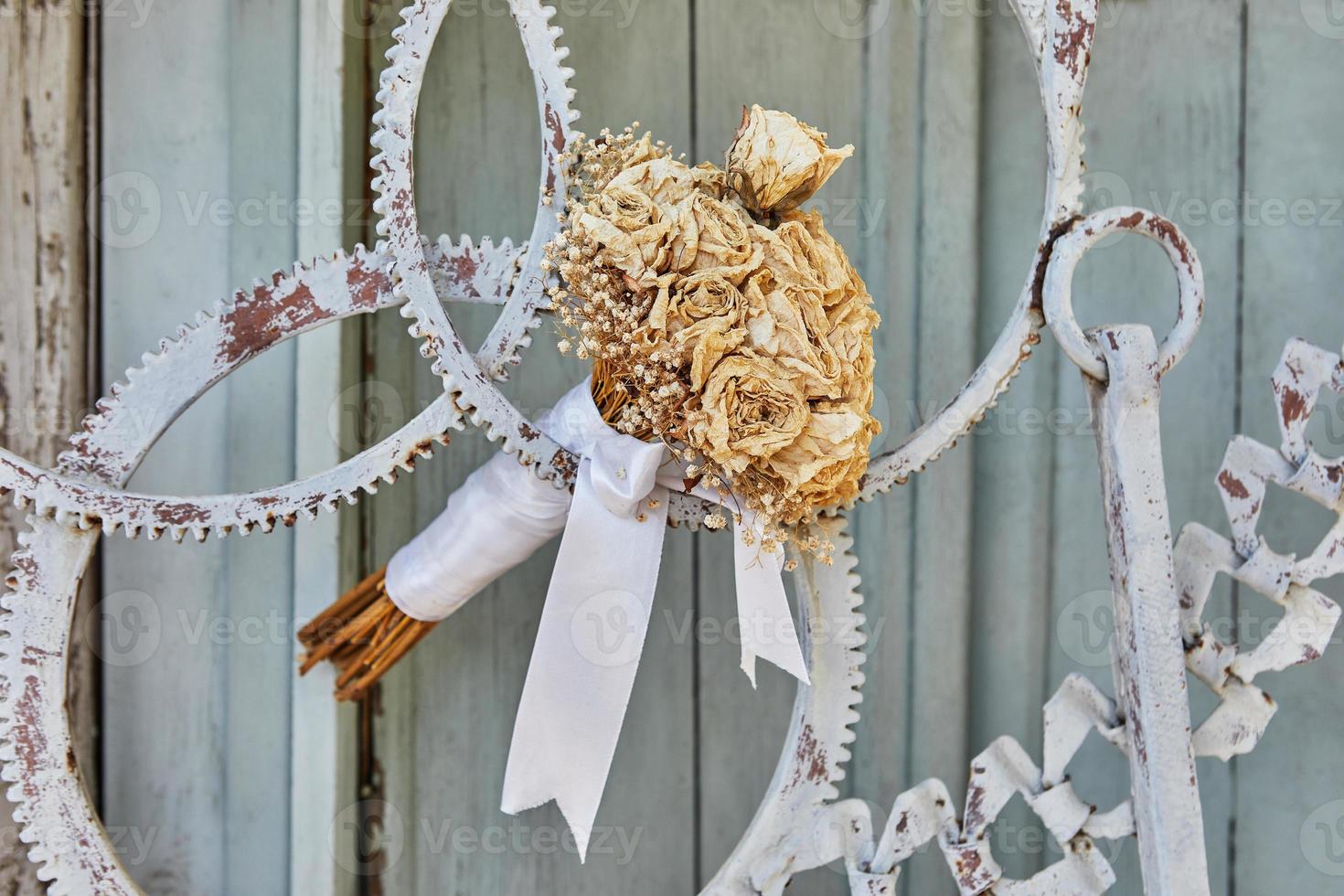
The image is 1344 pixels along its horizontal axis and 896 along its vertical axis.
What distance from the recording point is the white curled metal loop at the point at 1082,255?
2.53 feet

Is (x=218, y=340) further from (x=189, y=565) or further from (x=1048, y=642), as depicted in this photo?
(x=1048, y=642)

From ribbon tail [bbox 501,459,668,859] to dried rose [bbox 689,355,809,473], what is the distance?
4.1 inches

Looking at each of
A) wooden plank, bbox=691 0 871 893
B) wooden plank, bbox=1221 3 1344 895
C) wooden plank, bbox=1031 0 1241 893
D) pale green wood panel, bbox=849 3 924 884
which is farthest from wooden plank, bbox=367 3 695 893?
wooden plank, bbox=1221 3 1344 895

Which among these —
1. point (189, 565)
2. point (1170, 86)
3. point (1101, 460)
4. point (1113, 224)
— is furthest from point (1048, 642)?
point (189, 565)

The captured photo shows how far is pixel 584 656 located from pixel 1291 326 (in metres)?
0.80

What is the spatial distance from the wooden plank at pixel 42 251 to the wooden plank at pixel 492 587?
25cm

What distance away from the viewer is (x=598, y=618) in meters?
0.68

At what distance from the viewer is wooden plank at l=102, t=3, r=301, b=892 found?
2.89 ft

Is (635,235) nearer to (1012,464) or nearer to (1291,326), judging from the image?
(1012,464)

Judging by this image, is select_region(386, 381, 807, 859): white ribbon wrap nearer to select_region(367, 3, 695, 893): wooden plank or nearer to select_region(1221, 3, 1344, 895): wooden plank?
select_region(367, 3, 695, 893): wooden plank

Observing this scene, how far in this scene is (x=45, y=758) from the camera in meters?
0.70

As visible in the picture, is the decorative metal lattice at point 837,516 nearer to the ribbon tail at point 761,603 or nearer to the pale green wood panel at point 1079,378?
the ribbon tail at point 761,603

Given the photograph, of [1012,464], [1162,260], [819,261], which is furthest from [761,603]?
[1162,260]

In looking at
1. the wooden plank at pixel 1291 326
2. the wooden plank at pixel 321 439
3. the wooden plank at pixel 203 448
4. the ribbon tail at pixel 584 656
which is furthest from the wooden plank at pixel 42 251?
the wooden plank at pixel 1291 326
